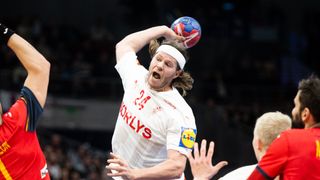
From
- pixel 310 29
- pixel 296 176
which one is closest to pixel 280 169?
pixel 296 176

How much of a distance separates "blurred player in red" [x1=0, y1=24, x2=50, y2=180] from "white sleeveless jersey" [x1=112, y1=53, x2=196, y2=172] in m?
1.51

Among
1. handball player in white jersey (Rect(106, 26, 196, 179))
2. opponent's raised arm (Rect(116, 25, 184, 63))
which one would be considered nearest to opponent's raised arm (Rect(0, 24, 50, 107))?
handball player in white jersey (Rect(106, 26, 196, 179))

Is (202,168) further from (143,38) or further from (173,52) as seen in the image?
(143,38)

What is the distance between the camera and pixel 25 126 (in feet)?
18.4

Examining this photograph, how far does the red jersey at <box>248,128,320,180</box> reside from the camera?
529cm

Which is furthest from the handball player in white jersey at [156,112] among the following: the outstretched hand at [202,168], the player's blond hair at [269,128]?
the outstretched hand at [202,168]

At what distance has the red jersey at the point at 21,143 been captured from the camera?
5523 mm

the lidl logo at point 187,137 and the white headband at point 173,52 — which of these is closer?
the lidl logo at point 187,137

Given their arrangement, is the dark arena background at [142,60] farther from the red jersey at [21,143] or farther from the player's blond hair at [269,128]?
the red jersey at [21,143]

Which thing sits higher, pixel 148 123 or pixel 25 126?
pixel 25 126

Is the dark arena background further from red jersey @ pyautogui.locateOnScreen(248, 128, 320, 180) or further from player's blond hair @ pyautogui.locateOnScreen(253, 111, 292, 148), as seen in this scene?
red jersey @ pyautogui.locateOnScreen(248, 128, 320, 180)

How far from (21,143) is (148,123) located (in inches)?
71.1

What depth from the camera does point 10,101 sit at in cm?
2023

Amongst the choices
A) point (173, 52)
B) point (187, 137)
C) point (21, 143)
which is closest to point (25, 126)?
point (21, 143)
